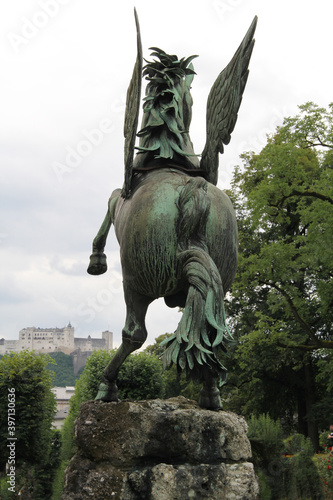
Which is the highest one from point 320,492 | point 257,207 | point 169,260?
point 257,207

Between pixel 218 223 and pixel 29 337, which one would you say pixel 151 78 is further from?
pixel 29 337

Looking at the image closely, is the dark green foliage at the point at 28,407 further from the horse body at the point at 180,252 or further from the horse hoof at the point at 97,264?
the horse body at the point at 180,252

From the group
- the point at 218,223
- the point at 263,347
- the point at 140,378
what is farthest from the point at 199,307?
the point at 263,347

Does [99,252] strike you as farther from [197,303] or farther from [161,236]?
[197,303]

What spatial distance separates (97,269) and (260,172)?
15001mm

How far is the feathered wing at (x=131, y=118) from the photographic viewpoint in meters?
4.38

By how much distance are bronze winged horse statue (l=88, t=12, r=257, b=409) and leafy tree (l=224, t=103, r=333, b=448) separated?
11.9m

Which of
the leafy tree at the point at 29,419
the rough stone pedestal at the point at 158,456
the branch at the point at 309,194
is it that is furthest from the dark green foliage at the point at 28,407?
the rough stone pedestal at the point at 158,456

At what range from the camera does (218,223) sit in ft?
14.0

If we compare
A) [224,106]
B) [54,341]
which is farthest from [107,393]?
[54,341]

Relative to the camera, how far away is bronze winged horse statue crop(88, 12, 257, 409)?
3.94 meters

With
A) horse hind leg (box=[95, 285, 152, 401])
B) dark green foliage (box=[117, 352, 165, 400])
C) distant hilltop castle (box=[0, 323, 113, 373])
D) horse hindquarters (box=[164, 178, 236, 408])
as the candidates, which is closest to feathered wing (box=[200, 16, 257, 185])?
horse hindquarters (box=[164, 178, 236, 408])

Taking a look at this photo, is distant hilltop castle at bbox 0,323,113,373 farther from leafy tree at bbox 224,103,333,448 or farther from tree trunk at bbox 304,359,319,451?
tree trunk at bbox 304,359,319,451

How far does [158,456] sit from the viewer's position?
3.89m
